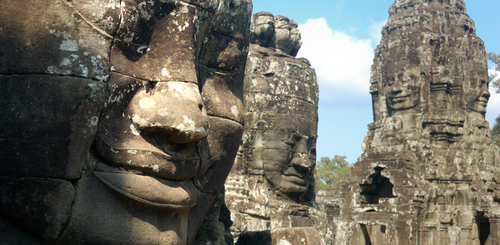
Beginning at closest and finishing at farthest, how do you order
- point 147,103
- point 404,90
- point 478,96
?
point 147,103, point 404,90, point 478,96

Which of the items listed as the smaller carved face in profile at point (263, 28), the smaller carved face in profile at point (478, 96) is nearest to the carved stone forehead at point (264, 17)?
the smaller carved face in profile at point (263, 28)

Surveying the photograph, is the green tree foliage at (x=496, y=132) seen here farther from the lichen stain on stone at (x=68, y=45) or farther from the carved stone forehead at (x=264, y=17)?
the lichen stain on stone at (x=68, y=45)

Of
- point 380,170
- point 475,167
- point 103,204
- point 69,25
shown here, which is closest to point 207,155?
point 103,204

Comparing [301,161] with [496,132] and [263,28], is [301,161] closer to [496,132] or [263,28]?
[263,28]

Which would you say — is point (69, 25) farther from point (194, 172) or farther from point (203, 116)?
point (194, 172)

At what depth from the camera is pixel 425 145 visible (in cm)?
1866

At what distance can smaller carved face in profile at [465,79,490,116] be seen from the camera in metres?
20.5

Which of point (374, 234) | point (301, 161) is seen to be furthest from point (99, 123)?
point (374, 234)

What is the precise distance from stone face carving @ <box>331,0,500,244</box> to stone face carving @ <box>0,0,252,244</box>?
13856 mm

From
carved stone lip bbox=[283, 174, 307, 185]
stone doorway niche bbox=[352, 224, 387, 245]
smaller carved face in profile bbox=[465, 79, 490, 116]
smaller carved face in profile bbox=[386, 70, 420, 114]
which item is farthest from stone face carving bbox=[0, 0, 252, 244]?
smaller carved face in profile bbox=[465, 79, 490, 116]

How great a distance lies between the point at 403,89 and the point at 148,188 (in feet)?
63.3

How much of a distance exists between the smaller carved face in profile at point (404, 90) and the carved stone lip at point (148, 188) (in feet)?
62.4

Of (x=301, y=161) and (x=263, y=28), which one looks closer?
(x=301, y=161)

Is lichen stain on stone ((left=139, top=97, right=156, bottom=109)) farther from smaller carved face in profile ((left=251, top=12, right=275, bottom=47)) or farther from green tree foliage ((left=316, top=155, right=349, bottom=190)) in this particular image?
green tree foliage ((left=316, top=155, right=349, bottom=190))
